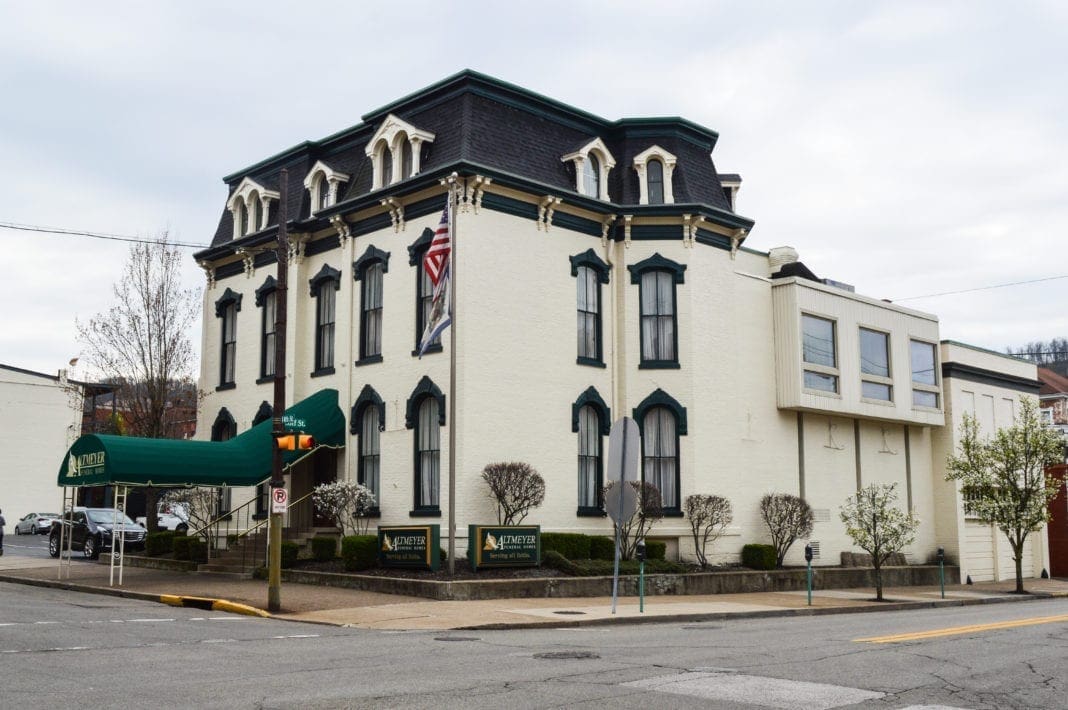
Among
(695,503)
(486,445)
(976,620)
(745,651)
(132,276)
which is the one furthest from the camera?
(132,276)

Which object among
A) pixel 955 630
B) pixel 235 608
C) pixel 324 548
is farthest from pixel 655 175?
pixel 235 608

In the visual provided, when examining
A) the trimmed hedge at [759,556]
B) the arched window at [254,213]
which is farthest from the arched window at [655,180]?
the arched window at [254,213]

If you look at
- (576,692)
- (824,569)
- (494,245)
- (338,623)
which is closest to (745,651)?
(576,692)

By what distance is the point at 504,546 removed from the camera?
23.7m

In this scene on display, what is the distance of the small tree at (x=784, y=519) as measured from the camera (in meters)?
28.9

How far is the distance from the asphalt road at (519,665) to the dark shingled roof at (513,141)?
1328 centimetres

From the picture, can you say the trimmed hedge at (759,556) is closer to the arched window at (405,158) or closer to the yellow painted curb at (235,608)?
the arched window at (405,158)

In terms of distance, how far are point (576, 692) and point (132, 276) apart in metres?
29.2

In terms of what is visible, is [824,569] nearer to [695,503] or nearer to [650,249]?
[695,503]

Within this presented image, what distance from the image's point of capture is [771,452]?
3023cm

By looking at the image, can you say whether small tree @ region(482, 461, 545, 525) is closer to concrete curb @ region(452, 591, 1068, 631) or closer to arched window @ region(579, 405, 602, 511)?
arched window @ region(579, 405, 602, 511)

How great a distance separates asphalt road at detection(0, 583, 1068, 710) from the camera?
9664 mm

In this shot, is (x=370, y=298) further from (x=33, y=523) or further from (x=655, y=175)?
(x=33, y=523)

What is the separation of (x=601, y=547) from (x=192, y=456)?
10.0m
